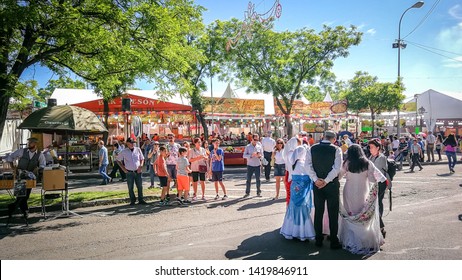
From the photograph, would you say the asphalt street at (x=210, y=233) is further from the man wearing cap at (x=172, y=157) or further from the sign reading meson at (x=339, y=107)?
the sign reading meson at (x=339, y=107)

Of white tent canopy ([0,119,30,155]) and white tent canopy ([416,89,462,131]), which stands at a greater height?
white tent canopy ([416,89,462,131])

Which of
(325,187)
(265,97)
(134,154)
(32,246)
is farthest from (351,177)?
(265,97)

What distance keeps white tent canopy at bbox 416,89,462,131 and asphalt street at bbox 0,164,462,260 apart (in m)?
25.9

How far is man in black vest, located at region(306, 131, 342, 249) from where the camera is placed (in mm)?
5000

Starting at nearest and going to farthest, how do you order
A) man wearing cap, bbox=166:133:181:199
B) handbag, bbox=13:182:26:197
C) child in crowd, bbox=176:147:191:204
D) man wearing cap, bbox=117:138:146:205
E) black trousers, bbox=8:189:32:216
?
handbag, bbox=13:182:26:197, black trousers, bbox=8:189:32:216, child in crowd, bbox=176:147:191:204, man wearing cap, bbox=117:138:146:205, man wearing cap, bbox=166:133:181:199

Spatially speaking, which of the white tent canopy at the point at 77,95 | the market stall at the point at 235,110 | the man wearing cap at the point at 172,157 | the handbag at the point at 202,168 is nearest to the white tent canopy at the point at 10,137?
the white tent canopy at the point at 77,95

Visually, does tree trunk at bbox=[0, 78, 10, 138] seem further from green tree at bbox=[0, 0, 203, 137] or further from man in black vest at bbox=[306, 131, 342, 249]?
man in black vest at bbox=[306, 131, 342, 249]

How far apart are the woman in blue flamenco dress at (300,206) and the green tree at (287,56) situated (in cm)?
1875

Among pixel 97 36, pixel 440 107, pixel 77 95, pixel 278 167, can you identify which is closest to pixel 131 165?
pixel 97 36

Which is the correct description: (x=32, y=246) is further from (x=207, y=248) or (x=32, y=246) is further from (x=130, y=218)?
(x=207, y=248)

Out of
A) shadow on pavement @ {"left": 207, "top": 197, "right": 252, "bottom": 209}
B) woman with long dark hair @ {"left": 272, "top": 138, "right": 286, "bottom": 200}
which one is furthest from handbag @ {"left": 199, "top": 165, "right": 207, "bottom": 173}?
woman with long dark hair @ {"left": 272, "top": 138, "right": 286, "bottom": 200}

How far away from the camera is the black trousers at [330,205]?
198 inches

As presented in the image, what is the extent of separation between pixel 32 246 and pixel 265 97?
22691mm

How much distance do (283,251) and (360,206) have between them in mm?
1286
